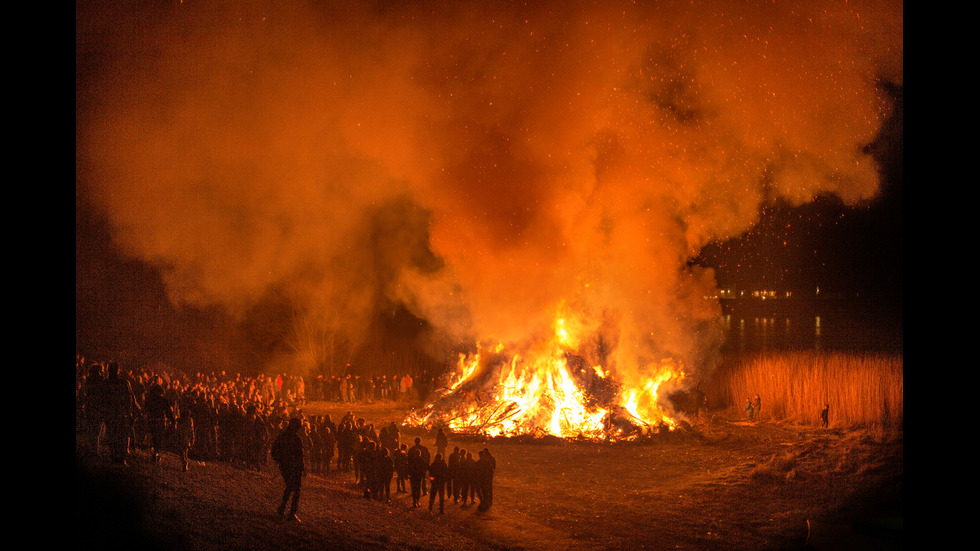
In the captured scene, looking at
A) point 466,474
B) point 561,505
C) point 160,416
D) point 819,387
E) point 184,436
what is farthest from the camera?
point 819,387

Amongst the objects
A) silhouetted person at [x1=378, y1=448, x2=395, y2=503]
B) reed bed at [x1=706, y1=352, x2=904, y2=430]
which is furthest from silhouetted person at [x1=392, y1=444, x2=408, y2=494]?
reed bed at [x1=706, y1=352, x2=904, y2=430]

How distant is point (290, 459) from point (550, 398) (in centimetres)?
890

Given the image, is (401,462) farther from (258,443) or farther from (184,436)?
(184,436)

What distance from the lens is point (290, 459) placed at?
824 cm

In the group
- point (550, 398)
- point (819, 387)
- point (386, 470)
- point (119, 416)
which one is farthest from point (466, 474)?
point (819, 387)

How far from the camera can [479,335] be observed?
18.4 meters

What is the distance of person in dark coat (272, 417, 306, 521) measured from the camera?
825cm

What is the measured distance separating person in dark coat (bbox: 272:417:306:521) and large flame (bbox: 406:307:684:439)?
289 inches

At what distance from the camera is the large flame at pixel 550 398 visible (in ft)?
50.5

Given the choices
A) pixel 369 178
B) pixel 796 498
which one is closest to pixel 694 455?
pixel 796 498

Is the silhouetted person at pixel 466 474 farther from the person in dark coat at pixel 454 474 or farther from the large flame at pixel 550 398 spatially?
the large flame at pixel 550 398

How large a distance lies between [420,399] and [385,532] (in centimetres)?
1364

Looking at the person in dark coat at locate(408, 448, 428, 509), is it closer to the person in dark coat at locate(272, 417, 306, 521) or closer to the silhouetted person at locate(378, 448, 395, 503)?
the silhouetted person at locate(378, 448, 395, 503)

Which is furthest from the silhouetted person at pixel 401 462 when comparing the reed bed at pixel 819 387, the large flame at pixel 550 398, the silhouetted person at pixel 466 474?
the reed bed at pixel 819 387
